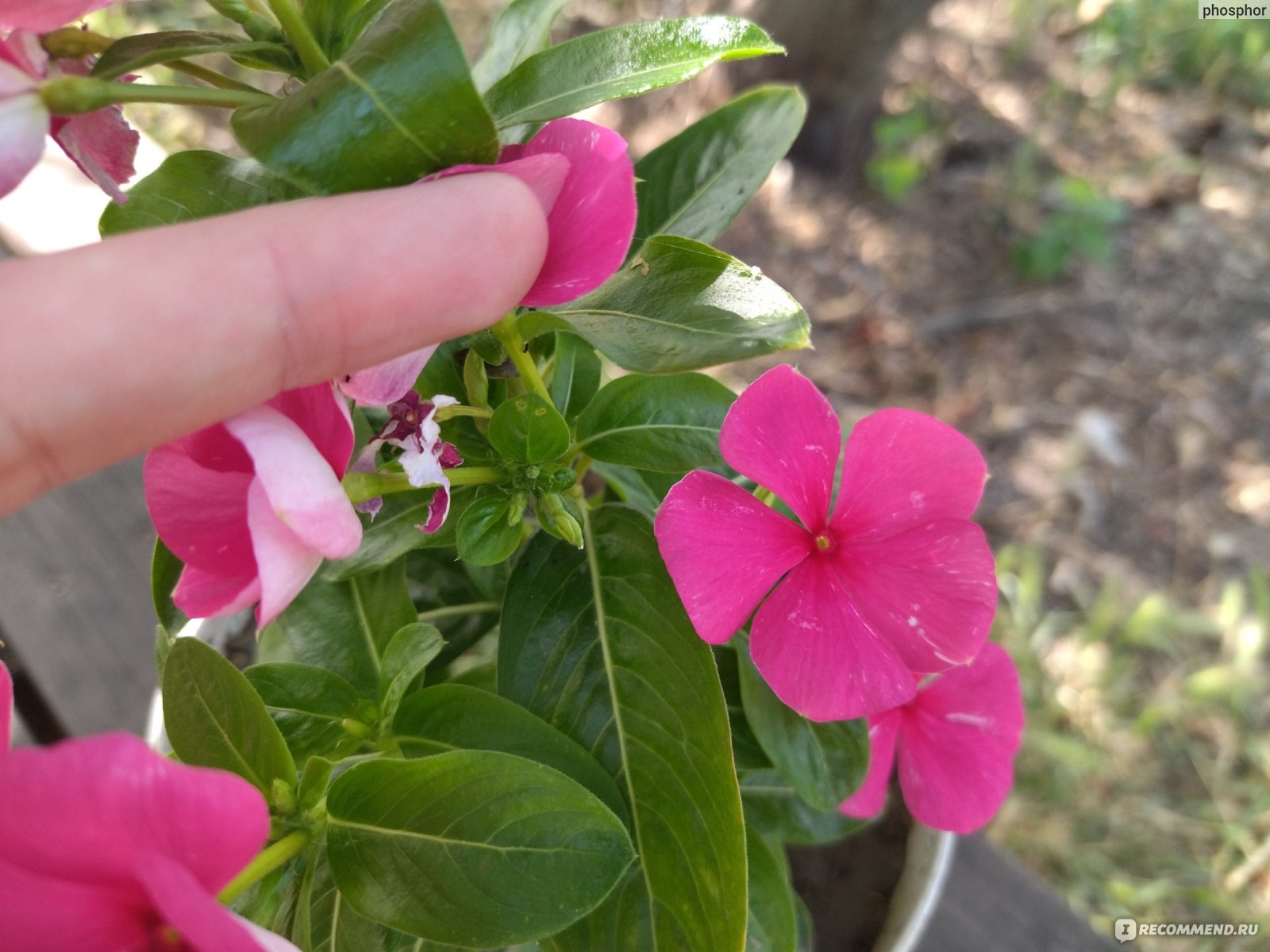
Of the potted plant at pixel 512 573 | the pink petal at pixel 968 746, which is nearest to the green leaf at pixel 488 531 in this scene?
the potted plant at pixel 512 573

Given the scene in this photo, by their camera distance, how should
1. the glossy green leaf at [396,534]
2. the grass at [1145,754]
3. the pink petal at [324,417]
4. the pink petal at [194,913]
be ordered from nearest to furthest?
the pink petal at [194,913] → the pink petal at [324,417] → the glossy green leaf at [396,534] → the grass at [1145,754]

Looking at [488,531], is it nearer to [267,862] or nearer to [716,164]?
[267,862]

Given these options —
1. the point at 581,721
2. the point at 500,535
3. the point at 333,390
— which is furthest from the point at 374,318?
the point at 581,721

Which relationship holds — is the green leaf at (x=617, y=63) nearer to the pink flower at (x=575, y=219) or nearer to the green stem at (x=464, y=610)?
the pink flower at (x=575, y=219)

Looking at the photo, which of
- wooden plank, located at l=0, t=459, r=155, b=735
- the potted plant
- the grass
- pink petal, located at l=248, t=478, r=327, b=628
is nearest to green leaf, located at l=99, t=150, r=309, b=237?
the potted plant

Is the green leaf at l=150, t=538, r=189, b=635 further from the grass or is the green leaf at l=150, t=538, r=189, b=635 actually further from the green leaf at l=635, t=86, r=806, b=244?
the grass

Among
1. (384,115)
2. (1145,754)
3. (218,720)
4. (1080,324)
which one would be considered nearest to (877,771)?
(218,720)
